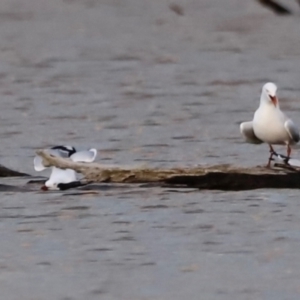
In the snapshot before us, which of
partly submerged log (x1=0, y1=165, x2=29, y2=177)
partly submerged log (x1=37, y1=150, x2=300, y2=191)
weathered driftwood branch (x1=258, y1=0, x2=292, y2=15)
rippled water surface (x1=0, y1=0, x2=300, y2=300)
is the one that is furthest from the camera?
weathered driftwood branch (x1=258, y1=0, x2=292, y2=15)

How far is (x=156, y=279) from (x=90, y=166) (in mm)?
1941

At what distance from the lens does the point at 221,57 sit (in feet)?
60.8

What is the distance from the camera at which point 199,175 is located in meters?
9.07

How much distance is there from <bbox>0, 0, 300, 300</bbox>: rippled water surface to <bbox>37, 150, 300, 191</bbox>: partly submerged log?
13 centimetres

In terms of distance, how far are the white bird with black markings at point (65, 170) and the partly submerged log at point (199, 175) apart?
0.36ft

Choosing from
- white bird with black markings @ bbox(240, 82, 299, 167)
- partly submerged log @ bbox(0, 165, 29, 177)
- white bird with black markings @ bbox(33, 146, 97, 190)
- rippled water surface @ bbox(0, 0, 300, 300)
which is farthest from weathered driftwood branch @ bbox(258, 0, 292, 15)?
white bird with black markings @ bbox(33, 146, 97, 190)

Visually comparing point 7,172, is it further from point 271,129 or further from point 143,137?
point 143,137

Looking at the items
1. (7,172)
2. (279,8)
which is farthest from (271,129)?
(279,8)

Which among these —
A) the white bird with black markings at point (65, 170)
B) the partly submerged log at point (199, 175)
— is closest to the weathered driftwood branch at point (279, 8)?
the white bird with black markings at point (65, 170)

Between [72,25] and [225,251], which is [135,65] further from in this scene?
[225,251]

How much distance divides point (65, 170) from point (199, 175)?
929 millimetres

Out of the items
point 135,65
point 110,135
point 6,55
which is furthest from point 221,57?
point 110,135

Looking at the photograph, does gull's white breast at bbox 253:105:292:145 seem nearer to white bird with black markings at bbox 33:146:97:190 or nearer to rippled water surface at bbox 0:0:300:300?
rippled water surface at bbox 0:0:300:300

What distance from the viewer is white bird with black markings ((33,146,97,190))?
9383 mm
